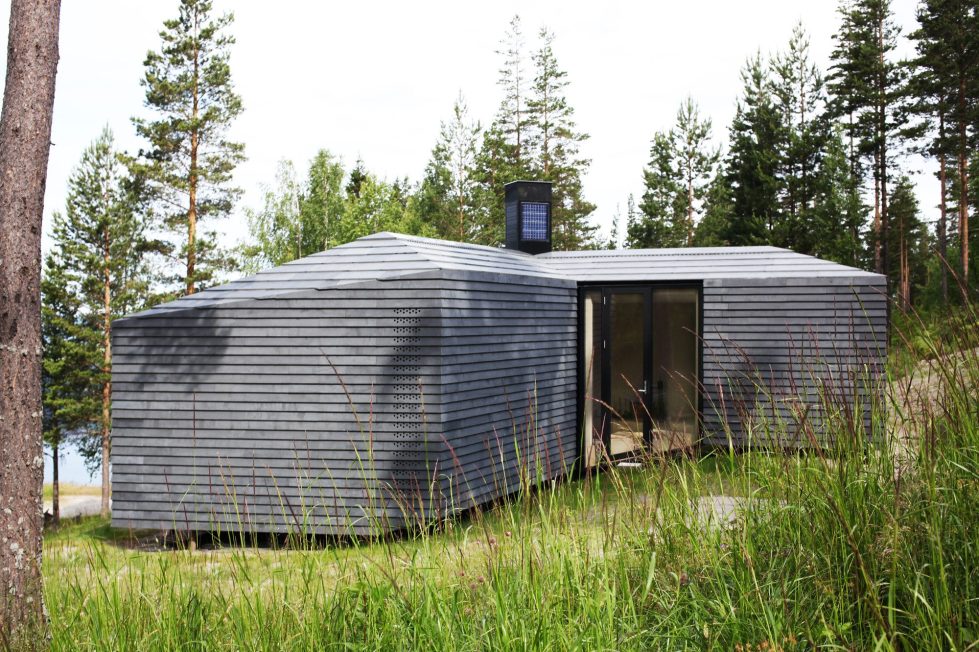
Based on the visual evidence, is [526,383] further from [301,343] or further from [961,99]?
[961,99]

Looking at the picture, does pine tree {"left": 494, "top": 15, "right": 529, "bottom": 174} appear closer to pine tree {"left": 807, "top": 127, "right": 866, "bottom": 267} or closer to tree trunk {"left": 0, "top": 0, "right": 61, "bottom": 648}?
pine tree {"left": 807, "top": 127, "right": 866, "bottom": 267}

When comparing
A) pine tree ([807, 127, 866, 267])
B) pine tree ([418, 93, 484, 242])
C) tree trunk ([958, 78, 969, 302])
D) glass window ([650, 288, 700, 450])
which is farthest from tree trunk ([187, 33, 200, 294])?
tree trunk ([958, 78, 969, 302])

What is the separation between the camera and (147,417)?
7555mm

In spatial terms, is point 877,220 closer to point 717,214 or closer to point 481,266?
point 717,214

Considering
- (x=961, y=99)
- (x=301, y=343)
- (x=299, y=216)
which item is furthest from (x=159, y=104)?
(x=961, y=99)

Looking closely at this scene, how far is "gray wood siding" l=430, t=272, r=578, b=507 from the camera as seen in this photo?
711 centimetres

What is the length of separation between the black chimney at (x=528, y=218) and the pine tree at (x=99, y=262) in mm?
12805

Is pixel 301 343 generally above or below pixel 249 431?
above

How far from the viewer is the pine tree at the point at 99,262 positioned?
20.6m

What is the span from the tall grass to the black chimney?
8594 millimetres

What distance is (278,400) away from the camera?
729 centimetres

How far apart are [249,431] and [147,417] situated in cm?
102

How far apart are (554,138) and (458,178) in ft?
11.1

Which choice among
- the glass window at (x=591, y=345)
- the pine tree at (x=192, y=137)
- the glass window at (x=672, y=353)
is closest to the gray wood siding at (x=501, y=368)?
the glass window at (x=591, y=345)
